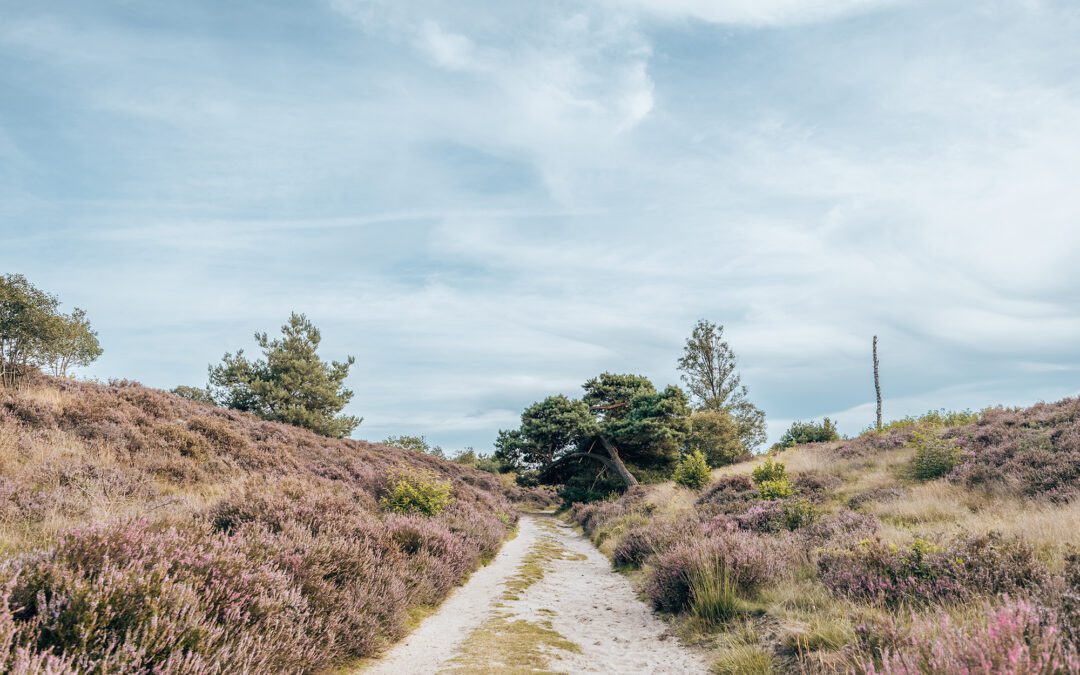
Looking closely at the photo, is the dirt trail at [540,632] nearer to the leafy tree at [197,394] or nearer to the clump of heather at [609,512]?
the clump of heather at [609,512]

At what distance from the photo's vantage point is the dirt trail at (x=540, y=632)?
605 cm

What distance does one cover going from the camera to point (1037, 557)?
259 inches

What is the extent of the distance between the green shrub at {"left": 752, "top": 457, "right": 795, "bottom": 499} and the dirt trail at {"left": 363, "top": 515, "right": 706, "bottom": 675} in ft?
19.8

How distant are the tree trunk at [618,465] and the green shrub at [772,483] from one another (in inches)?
469

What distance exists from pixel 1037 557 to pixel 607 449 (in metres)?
24.6

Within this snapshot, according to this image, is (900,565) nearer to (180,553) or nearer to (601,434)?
(180,553)

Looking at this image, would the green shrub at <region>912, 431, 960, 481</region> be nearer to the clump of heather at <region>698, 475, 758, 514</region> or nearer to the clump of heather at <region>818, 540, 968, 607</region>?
the clump of heather at <region>698, 475, 758, 514</region>

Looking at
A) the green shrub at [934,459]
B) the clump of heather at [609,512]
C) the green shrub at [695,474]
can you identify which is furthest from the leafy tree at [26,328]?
the green shrub at [934,459]

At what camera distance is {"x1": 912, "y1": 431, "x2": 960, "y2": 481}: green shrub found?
15109mm

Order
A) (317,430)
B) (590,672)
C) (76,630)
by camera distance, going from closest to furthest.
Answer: (76,630) → (590,672) → (317,430)

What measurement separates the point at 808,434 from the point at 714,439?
635cm

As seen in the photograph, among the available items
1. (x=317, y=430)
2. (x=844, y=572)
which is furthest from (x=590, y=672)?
(x=317, y=430)

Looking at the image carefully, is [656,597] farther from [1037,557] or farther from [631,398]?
[631,398]

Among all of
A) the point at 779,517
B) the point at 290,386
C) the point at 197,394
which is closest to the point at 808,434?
the point at 779,517
